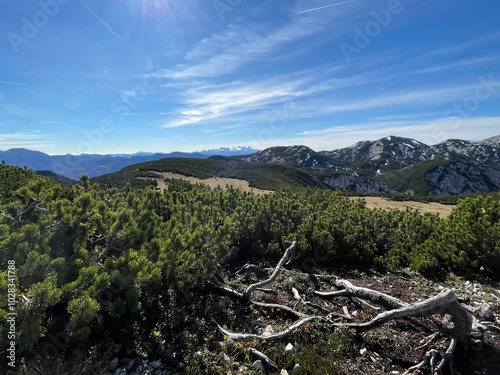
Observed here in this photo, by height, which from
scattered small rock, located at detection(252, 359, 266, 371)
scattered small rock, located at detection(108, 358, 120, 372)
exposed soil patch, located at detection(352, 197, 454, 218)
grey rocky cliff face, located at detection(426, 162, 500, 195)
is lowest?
grey rocky cliff face, located at detection(426, 162, 500, 195)

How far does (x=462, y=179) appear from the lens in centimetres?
18738

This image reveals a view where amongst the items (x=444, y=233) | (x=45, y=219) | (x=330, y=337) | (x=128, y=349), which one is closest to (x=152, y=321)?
(x=128, y=349)

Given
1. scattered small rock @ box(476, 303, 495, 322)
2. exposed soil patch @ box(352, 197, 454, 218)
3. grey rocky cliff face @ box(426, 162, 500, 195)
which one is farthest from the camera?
grey rocky cliff face @ box(426, 162, 500, 195)

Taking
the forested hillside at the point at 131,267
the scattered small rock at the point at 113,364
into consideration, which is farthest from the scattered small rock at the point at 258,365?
the scattered small rock at the point at 113,364

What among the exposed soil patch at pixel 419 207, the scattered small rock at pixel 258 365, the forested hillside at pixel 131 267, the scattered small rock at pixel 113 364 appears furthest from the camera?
the exposed soil patch at pixel 419 207

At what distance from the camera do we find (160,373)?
13.5ft

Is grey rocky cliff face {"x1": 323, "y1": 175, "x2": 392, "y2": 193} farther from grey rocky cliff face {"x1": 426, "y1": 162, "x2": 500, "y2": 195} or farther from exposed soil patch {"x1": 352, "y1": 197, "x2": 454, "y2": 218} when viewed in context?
exposed soil patch {"x1": 352, "y1": 197, "x2": 454, "y2": 218}

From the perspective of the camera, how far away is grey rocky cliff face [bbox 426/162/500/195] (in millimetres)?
183500

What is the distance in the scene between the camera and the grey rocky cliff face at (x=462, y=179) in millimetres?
183500

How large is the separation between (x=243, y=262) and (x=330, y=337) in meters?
5.40

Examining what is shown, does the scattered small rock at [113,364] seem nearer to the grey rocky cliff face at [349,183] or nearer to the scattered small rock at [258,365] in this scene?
the scattered small rock at [258,365]

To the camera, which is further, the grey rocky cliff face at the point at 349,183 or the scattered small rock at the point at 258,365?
the grey rocky cliff face at the point at 349,183

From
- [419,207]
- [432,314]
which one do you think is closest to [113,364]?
[432,314]

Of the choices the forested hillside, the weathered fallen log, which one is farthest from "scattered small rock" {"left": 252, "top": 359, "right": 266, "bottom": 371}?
the weathered fallen log
